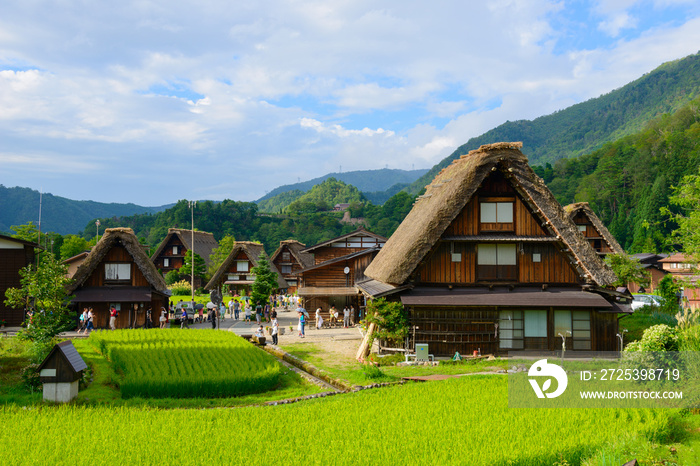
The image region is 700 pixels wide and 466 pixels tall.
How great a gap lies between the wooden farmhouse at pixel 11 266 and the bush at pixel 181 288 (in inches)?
1048

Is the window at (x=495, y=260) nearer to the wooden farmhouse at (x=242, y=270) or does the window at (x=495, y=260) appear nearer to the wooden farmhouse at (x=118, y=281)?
the wooden farmhouse at (x=118, y=281)

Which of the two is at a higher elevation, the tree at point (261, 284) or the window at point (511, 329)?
the tree at point (261, 284)

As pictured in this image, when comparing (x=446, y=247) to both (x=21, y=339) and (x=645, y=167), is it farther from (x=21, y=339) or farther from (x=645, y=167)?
(x=645, y=167)

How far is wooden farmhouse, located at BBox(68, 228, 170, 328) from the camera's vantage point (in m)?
31.8

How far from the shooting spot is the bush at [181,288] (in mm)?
59500

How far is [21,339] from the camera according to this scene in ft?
65.3

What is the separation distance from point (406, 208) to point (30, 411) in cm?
11980

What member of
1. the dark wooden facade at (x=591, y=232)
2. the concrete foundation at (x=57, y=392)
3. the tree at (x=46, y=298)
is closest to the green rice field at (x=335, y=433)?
the concrete foundation at (x=57, y=392)

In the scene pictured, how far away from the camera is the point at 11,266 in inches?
1273

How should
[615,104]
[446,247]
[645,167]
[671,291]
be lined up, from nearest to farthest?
[446,247], [671,291], [645,167], [615,104]

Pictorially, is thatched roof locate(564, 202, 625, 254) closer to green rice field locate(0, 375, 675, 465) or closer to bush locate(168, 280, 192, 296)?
green rice field locate(0, 375, 675, 465)

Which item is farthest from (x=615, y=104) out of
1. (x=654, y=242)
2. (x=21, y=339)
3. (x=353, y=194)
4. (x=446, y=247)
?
(x=21, y=339)

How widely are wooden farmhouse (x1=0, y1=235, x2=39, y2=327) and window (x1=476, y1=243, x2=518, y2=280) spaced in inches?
1132

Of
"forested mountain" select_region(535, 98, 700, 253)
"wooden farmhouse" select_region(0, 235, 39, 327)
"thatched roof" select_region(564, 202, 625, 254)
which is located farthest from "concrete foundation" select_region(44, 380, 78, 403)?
"forested mountain" select_region(535, 98, 700, 253)
